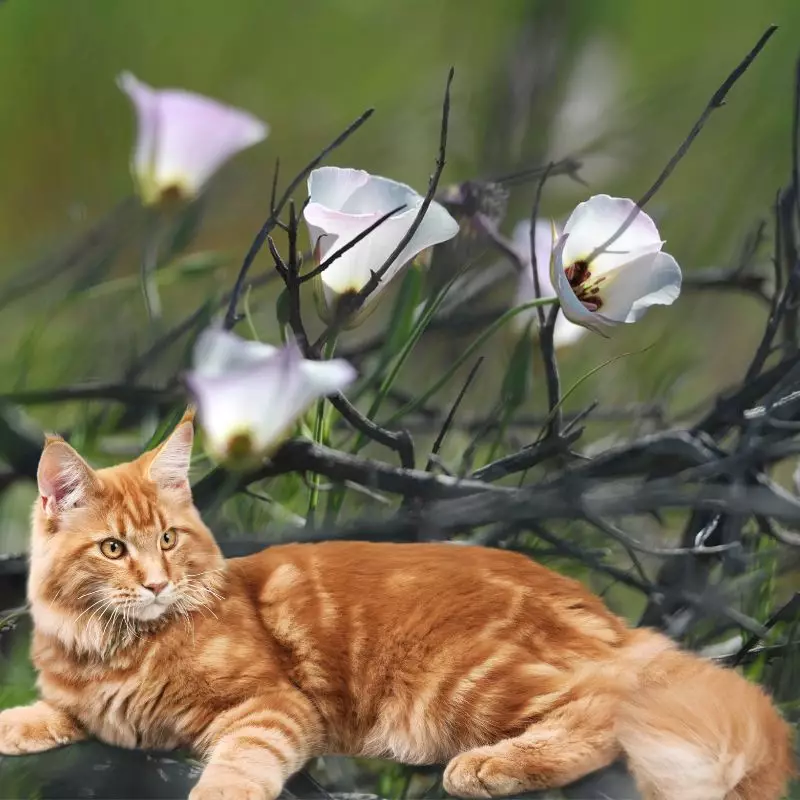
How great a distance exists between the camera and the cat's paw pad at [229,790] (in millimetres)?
385

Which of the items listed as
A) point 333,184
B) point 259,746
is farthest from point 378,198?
point 259,746

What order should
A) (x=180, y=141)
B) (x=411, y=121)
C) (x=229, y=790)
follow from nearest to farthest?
(x=229, y=790) → (x=180, y=141) → (x=411, y=121)

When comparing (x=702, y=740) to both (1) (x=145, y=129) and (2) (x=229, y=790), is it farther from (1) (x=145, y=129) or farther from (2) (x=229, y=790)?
(1) (x=145, y=129)

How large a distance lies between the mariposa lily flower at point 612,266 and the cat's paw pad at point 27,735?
1.00ft

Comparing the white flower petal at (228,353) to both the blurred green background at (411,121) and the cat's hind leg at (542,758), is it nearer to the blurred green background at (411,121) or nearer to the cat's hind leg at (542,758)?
the blurred green background at (411,121)

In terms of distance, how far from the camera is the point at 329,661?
1.47 feet

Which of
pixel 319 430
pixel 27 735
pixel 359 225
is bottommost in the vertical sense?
pixel 27 735

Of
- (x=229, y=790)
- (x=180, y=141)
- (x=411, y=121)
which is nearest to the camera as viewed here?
(x=229, y=790)

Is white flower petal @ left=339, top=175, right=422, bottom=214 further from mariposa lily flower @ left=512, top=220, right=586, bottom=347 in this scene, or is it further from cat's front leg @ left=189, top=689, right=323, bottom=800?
cat's front leg @ left=189, top=689, right=323, bottom=800

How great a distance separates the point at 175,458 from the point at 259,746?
0.14 m

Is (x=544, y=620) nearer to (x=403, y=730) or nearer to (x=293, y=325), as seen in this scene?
(x=403, y=730)

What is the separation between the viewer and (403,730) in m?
0.44

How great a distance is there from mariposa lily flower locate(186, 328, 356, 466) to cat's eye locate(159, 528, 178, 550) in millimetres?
44

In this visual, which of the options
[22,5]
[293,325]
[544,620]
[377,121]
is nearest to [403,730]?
[544,620]
